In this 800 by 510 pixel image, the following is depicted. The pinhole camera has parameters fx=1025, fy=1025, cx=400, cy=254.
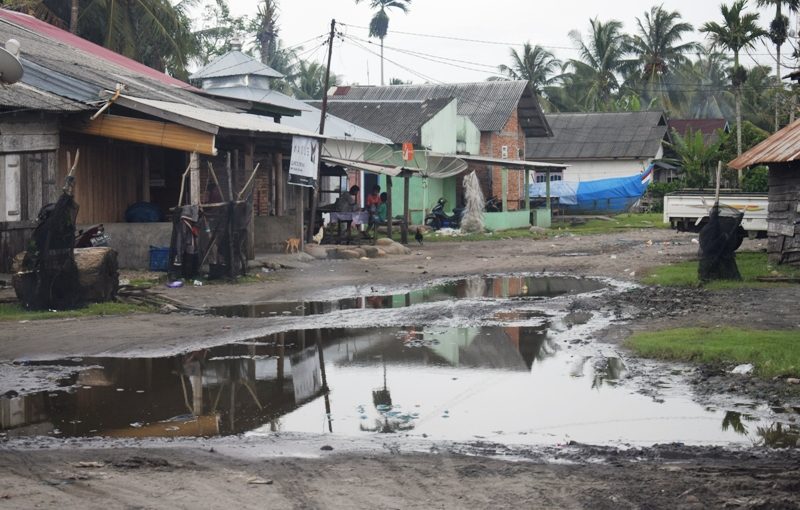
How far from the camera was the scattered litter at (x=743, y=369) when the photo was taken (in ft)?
32.6

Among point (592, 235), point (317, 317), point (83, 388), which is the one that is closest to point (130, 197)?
point (317, 317)

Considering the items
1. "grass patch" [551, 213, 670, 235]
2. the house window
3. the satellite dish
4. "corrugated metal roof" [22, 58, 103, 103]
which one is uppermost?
"corrugated metal roof" [22, 58, 103, 103]

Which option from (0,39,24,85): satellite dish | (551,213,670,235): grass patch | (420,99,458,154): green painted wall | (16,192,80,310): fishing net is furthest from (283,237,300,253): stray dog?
(420,99,458,154): green painted wall

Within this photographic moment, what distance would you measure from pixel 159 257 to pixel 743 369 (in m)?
11.7

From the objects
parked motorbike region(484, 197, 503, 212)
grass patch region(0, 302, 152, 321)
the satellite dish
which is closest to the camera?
the satellite dish

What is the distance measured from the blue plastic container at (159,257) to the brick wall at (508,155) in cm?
2714

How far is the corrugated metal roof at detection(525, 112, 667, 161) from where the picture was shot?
5231 cm

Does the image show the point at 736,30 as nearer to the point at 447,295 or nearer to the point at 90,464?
the point at 447,295

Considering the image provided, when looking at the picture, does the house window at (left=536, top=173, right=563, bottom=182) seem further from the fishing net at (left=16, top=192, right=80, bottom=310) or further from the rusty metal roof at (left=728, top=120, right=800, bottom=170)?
the fishing net at (left=16, top=192, right=80, bottom=310)

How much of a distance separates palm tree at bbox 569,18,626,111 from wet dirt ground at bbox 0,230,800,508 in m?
48.4

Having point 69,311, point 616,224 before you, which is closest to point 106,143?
point 69,311

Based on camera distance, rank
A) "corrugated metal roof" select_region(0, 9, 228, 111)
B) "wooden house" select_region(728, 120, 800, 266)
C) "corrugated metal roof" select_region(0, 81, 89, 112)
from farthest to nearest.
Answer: "corrugated metal roof" select_region(0, 9, 228, 111)
"wooden house" select_region(728, 120, 800, 266)
"corrugated metal roof" select_region(0, 81, 89, 112)

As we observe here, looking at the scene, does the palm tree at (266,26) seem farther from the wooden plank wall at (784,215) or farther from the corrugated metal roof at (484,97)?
the wooden plank wall at (784,215)

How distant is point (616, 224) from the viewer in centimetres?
4112
